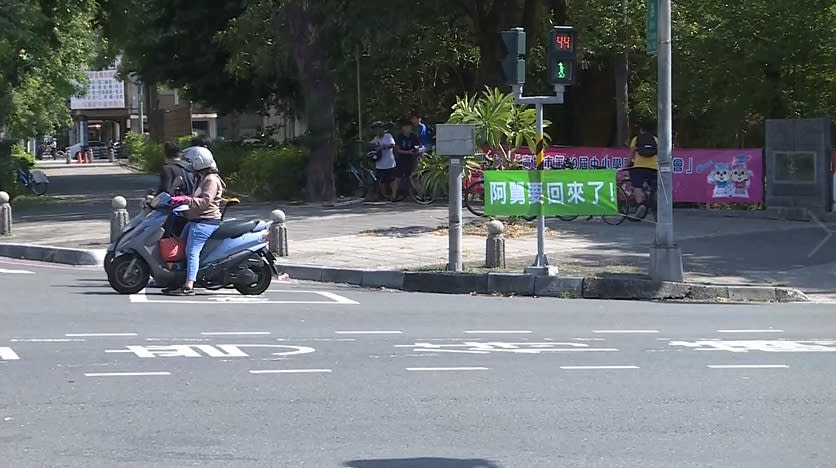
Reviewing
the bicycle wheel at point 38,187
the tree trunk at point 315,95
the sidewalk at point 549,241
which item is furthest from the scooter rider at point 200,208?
the bicycle wheel at point 38,187

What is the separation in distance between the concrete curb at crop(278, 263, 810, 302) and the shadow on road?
8.52 m

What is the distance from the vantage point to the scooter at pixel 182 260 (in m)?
13.6

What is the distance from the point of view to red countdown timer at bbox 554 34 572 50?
1505 cm

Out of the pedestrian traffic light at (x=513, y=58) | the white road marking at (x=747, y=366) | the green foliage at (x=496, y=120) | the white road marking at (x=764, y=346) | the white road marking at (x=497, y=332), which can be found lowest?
the white road marking at (x=764, y=346)

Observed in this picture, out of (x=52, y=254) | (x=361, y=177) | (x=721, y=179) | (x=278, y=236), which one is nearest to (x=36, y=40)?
(x=361, y=177)

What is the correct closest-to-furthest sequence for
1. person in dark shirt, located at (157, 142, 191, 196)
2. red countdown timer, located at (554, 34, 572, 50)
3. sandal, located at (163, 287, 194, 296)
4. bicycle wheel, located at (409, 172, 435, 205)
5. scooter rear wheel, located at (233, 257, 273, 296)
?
sandal, located at (163, 287, 194, 296)
scooter rear wheel, located at (233, 257, 273, 296)
person in dark shirt, located at (157, 142, 191, 196)
red countdown timer, located at (554, 34, 572, 50)
bicycle wheel, located at (409, 172, 435, 205)

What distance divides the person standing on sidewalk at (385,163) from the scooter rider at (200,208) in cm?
1115

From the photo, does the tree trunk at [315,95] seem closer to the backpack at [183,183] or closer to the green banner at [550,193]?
the green banner at [550,193]

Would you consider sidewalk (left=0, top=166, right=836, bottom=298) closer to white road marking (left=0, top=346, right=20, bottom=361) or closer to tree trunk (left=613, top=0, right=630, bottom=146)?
white road marking (left=0, top=346, right=20, bottom=361)

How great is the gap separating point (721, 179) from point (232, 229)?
39.1 feet

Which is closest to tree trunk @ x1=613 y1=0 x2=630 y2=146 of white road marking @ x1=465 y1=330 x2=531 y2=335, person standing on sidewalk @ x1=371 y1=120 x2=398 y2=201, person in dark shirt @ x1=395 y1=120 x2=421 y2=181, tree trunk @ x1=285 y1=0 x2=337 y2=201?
person in dark shirt @ x1=395 y1=120 x2=421 y2=181

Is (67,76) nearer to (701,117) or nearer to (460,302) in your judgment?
(701,117)

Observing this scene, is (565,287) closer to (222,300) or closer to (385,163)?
(222,300)

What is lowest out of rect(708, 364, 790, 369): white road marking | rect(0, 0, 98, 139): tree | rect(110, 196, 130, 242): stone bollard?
rect(708, 364, 790, 369): white road marking
